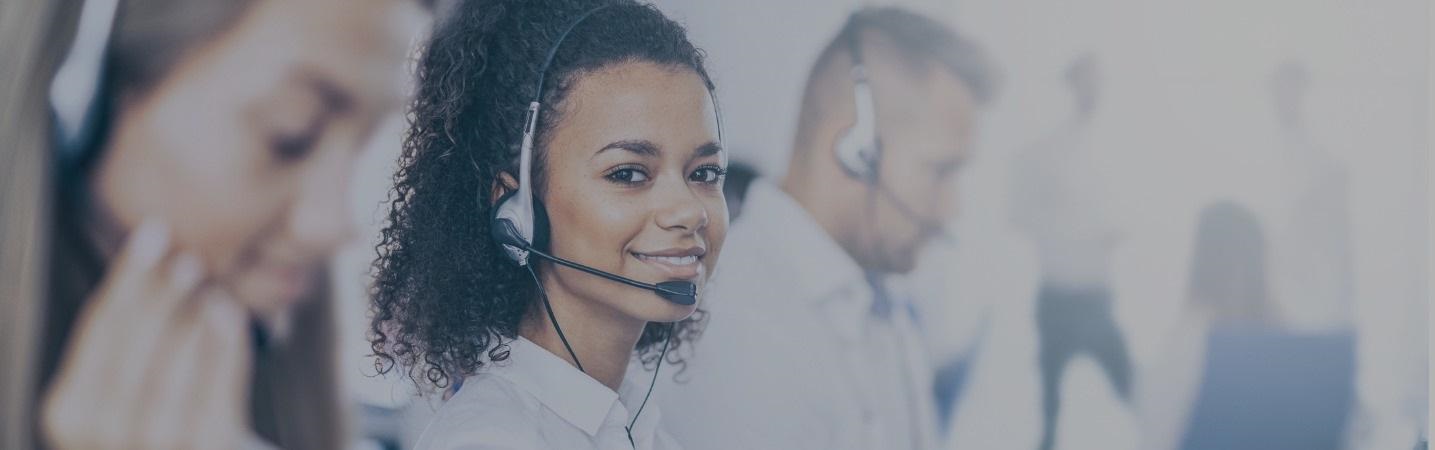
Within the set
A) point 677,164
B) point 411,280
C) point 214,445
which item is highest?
point 677,164

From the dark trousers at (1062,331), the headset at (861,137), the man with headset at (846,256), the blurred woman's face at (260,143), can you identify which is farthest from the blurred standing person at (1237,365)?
the blurred woman's face at (260,143)

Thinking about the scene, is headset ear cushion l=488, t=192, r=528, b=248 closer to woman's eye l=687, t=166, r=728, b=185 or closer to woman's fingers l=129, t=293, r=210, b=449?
woman's eye l=687, t=166, r=728, b=185

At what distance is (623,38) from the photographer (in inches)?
67.5

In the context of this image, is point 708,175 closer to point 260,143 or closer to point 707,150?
point 707,150

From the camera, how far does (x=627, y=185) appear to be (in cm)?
169

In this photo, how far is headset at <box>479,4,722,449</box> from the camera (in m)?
1.64

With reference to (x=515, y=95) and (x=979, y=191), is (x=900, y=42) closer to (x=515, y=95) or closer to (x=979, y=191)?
(x=979, y=191)

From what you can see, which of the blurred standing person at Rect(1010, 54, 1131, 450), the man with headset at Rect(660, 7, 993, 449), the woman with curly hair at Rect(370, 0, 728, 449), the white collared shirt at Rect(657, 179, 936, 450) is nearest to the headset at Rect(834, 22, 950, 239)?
the man with headset at Rect(660, 7, 993, 449)

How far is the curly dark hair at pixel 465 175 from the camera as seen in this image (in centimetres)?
166

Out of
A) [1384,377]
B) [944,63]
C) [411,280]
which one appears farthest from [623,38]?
[1384,377]

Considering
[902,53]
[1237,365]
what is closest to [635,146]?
[902,53]

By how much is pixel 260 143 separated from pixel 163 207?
0.15 metres

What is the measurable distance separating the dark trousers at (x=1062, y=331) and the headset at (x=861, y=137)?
0.37 m

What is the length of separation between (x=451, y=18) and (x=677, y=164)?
0.37 m
